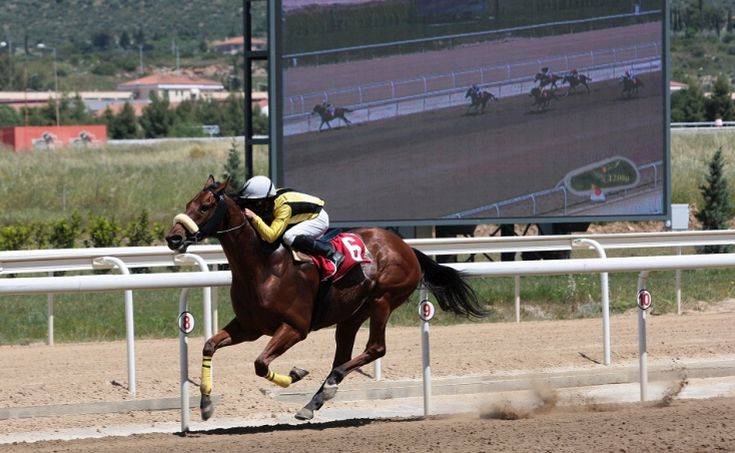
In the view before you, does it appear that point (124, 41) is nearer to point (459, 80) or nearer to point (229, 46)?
point (229, 46)

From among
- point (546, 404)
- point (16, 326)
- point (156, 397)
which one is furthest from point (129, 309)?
point (16, 326)

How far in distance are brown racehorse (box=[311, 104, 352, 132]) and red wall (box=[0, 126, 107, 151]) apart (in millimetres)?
30504

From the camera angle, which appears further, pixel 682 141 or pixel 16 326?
pixel 682 141

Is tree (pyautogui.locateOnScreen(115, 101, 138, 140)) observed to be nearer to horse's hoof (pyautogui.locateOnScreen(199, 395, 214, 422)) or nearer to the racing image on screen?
the racing image on screen

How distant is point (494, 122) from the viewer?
1393 centimetres

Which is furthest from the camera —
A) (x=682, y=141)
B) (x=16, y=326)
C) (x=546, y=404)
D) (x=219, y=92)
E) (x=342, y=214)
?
(x=219, y=92)

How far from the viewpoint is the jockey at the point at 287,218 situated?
625 centimetres

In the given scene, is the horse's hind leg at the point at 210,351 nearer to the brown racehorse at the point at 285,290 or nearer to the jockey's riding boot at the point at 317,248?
the brown racehorse at the point at 285,290

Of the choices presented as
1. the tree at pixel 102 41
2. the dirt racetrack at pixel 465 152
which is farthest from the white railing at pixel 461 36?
the tree at pixel 102 41

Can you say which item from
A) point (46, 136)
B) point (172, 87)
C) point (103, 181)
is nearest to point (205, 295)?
point (103, 181)

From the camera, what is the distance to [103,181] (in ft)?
94.7

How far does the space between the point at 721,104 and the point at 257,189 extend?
4467 centimetres

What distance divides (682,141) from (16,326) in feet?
73.0

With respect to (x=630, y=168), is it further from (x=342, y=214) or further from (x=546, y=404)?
(x=546, y=404)
